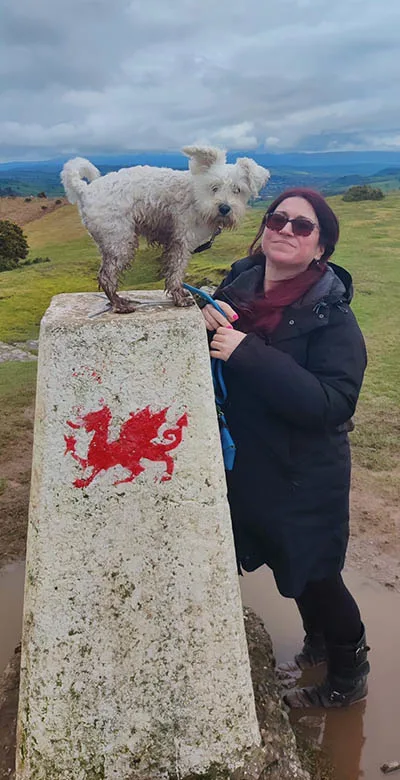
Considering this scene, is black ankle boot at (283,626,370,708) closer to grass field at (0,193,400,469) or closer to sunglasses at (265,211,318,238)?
sunglasses at (265,211,318,238)

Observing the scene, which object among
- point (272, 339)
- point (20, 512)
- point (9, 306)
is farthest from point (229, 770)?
point (9, 306)

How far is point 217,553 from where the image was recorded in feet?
8.83

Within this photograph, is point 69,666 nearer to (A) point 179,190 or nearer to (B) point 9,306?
(A) point 179,190

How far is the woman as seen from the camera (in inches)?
103

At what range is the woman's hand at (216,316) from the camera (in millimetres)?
2716

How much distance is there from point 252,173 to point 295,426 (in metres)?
1.07

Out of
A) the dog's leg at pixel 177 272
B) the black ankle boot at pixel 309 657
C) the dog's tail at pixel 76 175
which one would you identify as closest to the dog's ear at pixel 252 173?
the dog's leg at pixel 177 272

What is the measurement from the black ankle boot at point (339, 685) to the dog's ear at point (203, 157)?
2.55 meters

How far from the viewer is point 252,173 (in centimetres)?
248

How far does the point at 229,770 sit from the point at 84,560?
3.91 ft

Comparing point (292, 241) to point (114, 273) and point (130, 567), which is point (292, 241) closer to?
point (114, 273)

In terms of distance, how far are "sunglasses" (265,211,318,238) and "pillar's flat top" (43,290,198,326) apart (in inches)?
19.7

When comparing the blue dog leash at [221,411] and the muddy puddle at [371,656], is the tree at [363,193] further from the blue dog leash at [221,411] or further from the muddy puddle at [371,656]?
the blue dog leash at [221,411]

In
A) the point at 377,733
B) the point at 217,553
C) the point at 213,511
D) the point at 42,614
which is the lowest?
the point at 377,733
